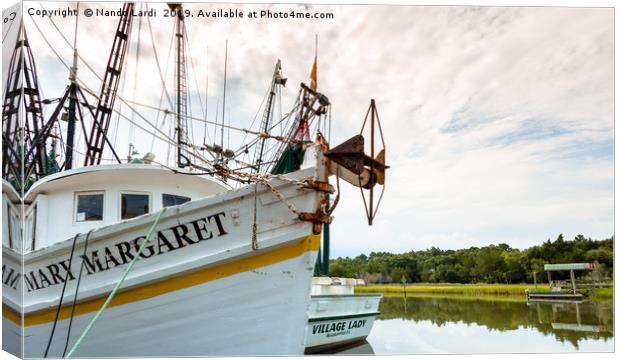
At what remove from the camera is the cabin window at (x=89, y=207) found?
7.20m

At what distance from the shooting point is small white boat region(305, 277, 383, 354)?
1048 centimetres

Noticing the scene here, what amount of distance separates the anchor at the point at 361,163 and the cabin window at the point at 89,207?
10.7 feet

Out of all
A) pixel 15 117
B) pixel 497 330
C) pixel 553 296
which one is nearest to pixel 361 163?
pixel 15 117

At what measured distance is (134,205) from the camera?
7.25 m

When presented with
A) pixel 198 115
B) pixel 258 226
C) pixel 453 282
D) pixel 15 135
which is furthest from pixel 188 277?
pixel 453 282

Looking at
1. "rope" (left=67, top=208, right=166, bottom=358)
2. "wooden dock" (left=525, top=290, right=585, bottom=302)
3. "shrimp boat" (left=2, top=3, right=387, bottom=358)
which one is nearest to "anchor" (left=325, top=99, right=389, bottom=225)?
"shrimp boat" (left=2, top=3, right=387, bottom=358)

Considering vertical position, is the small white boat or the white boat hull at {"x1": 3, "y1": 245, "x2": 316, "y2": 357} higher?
the white boat hull at {"x1": 3, "y1": 245, "x2": 316, "y2": 357}

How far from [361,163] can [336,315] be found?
6028mm

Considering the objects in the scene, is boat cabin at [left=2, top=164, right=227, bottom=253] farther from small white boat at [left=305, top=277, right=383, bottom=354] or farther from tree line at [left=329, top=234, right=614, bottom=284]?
tree line at [left=329, top=234, right=614, bottom=284]

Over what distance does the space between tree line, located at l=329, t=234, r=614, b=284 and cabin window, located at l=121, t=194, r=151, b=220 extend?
6062 mm

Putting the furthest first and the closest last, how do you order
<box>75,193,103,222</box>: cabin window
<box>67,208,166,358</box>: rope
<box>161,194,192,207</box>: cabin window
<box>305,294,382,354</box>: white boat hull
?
1. <box>305,294,382,354</box>: white boat hull
2. <box>161,194,192,207</box>: cabin window
3. <box>75,193,103,222</box>: cabin window
4. <box>67,208,166,358</box>: rope

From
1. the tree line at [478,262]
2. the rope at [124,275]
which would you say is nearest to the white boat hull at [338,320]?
the tree line at [478,262]

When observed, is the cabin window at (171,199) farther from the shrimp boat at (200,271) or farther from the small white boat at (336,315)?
the small white boat at (336,315)

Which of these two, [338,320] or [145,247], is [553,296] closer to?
[338,320]
